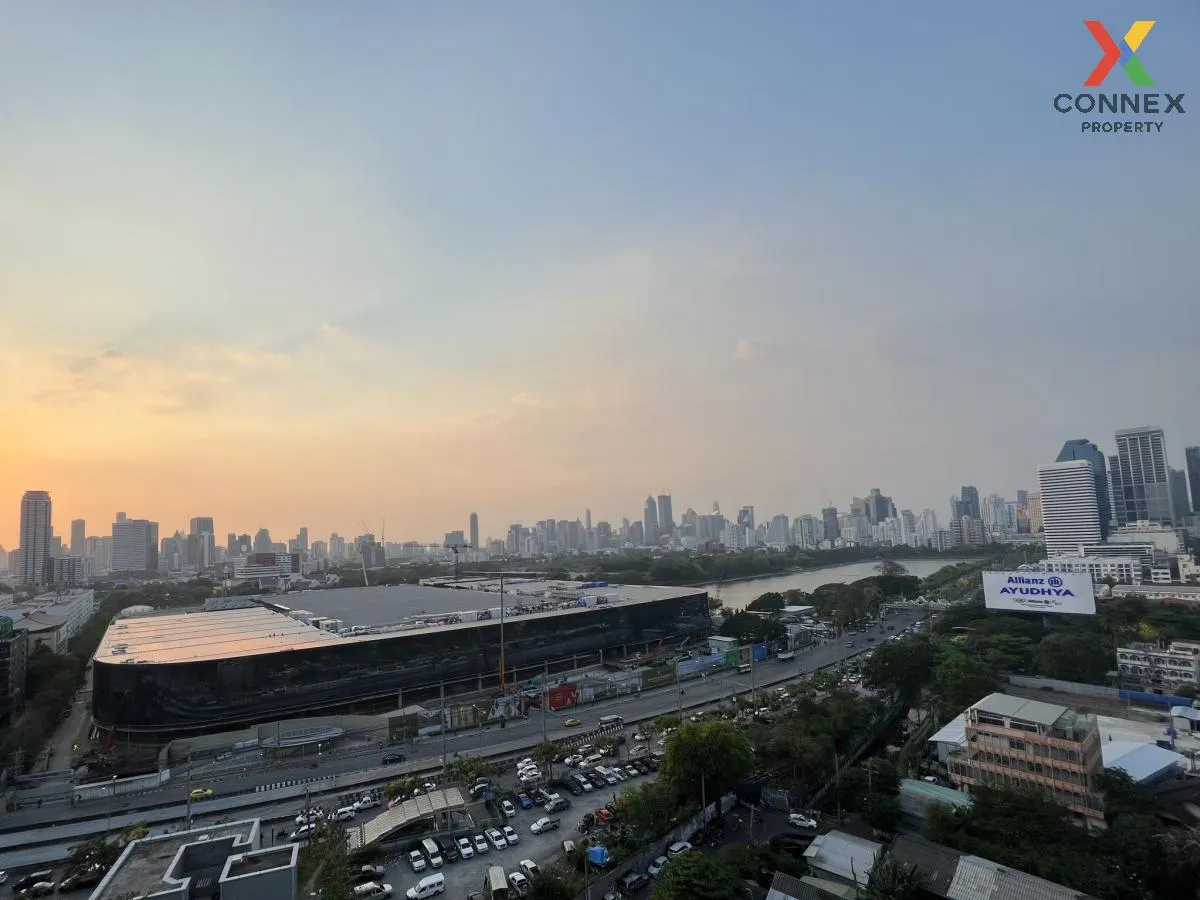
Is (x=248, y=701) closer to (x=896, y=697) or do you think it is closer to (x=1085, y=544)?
(x=896, y=697)

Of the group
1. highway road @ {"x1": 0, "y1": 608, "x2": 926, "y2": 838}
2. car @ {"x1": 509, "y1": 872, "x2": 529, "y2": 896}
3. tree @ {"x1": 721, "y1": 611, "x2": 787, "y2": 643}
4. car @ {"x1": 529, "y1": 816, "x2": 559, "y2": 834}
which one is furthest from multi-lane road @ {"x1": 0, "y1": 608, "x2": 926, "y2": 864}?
car @ {"x1": 509, "y1": 872, "x2": 529, "y2": 896}

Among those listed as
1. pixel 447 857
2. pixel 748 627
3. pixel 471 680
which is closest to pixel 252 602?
pixel 471 680

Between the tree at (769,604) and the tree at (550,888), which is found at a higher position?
the tree at (550,888)

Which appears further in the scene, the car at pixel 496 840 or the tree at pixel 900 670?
the tree at pixel 900 670

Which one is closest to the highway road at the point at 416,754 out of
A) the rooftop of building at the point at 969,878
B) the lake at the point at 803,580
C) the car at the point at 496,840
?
the car at the point at 496,840

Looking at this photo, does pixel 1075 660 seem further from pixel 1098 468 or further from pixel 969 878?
pixel 1098 468

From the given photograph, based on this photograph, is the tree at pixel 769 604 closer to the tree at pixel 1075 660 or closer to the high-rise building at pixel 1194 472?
the tree at pixel 1075 660

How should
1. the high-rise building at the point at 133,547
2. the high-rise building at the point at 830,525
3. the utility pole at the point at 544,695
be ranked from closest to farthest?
the utility pole at the point at 544,695, the high-rise building at the point at 133,547, the high-rise building at the point at 830,525

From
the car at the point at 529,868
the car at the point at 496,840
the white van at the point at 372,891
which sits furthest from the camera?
the car at the point at 496,840
